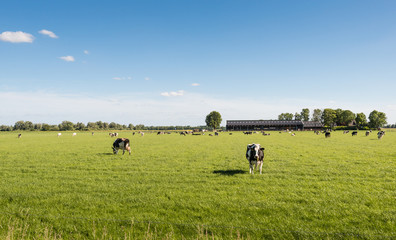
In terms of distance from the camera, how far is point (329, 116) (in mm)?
124562

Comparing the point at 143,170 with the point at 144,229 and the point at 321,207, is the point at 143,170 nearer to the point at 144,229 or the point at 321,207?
the point at 144,229

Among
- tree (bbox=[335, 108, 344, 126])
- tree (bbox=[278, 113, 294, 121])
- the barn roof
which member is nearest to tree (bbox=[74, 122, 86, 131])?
the barn roof

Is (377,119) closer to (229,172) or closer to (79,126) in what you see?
(229,172)

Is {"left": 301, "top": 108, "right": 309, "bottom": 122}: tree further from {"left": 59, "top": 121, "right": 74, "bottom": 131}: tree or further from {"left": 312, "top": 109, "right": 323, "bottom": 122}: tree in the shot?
{"left": 59, "top": 121, "right": 74, "bottom": 131}: tree

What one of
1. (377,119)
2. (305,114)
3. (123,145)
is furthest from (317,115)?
(123,145)

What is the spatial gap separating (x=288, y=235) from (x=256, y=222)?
864mm

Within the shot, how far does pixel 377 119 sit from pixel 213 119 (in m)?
85.6

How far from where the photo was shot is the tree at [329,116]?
124m

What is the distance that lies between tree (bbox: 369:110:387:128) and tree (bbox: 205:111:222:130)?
261ft

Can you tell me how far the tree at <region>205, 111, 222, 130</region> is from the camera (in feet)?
444

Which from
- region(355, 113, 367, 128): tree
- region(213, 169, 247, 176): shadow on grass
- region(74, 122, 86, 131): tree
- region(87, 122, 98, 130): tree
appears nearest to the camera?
region(213, 169, 247, 176): shadow on grass

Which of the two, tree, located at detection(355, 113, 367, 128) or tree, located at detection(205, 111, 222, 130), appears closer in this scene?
tree, located at detection(355, 113, 367, 128)

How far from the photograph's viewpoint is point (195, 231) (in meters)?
5.54

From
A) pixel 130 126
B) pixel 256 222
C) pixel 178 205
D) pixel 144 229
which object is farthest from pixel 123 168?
pixel 130 126
